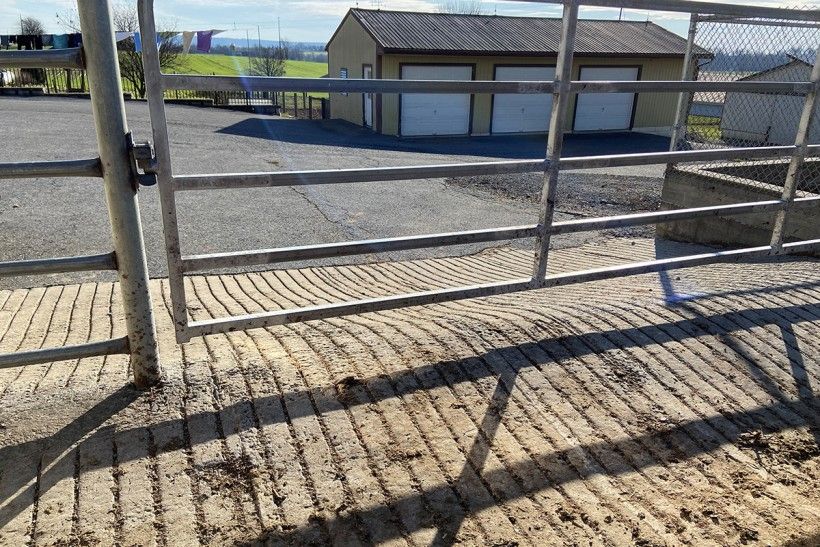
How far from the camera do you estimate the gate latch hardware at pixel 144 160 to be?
99.4 inches

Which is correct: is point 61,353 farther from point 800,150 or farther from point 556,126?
point 800,150

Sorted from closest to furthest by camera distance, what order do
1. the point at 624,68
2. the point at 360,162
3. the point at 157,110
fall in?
the point at 157,110
the point at 360,162
the point at 624,68

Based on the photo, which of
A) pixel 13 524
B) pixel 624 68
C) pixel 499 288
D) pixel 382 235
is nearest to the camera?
pixel 13 524

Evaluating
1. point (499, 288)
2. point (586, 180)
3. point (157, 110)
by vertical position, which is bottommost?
point (586, 180)

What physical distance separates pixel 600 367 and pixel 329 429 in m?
1.55

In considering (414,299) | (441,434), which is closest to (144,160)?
(414,299)

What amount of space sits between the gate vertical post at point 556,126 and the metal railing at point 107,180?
2.07 metres

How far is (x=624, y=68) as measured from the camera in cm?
2694

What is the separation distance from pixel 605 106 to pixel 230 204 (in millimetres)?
22376

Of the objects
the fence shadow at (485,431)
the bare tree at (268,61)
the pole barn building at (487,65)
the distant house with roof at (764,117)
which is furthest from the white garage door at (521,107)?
the bare tree at (268,61)

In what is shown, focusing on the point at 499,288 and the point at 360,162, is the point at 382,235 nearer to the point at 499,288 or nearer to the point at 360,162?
the point at 499,288

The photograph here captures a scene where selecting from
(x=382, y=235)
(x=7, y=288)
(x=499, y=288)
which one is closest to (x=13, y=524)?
(x=499, y=288)

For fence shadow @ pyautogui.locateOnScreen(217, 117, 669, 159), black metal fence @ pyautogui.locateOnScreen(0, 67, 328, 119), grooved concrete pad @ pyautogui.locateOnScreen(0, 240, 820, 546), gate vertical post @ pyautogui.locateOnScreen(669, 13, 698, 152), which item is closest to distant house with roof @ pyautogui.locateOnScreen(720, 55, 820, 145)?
gate vertical post @ pyautogui.locateOnScreen(669, 13, 698, 152)

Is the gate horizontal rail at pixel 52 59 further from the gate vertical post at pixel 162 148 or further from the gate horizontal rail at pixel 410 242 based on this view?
the gate horizontal rail at pixel 410 242
